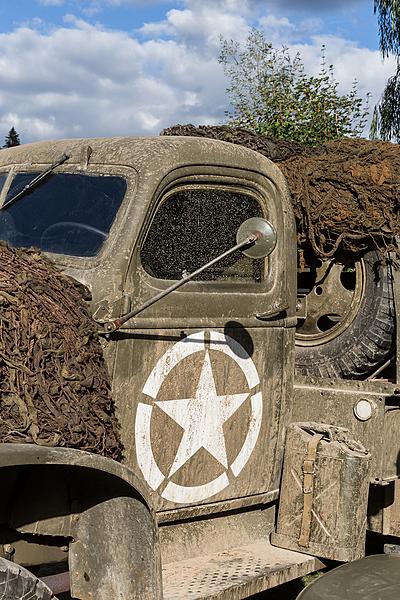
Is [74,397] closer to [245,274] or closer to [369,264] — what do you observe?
[245,274]

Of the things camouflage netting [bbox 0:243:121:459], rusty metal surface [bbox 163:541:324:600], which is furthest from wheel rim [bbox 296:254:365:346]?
camouflage netting [bbox 0:243:121:459]

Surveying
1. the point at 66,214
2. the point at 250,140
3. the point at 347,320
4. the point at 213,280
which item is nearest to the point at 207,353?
the point at 213,280

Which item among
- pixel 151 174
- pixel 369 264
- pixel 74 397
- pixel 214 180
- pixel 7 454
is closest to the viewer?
pixel 7 454

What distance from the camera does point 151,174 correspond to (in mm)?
3770

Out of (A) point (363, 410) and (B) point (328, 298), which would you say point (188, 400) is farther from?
(B) point (328, 298)

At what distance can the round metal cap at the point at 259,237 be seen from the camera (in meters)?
3.51

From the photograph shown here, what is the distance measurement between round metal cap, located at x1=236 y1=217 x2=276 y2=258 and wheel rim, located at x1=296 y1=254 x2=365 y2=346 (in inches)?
56.0

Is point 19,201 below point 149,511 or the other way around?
the other way around

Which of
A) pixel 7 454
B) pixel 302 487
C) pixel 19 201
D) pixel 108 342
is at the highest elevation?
pixel 19 201

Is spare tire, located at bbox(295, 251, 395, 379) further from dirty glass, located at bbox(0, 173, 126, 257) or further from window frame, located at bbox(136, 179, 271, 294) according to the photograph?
dirty glass, located at bbox(0, 173, 126, 257)

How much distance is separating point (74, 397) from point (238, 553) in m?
1.40

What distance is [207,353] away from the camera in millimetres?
3898

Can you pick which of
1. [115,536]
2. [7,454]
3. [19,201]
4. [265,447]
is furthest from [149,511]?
[19,201]

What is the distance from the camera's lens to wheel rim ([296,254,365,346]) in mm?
4859
